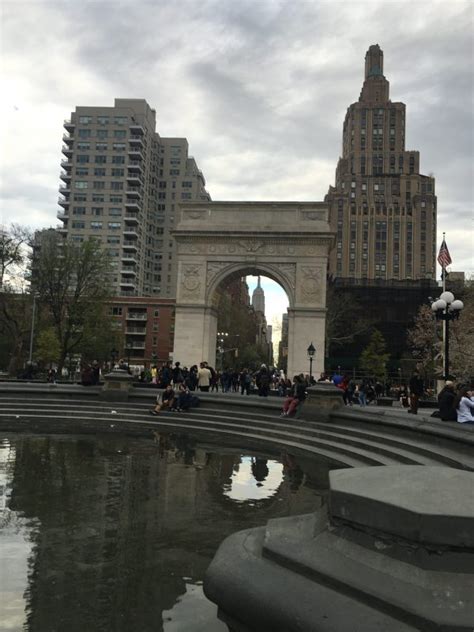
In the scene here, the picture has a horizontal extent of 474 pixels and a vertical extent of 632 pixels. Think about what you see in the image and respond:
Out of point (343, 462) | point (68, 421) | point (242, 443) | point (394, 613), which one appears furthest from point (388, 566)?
point (68, 421)

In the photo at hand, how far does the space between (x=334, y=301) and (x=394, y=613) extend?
5384 centimetres

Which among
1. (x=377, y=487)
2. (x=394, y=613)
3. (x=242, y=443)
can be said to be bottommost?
(x=242, y=443)

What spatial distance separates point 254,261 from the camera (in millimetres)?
33281

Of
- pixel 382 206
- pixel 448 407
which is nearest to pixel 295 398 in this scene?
pixel 448 407

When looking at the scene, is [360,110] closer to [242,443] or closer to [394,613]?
[242,443]

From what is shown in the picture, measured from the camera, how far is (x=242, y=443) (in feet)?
44.1

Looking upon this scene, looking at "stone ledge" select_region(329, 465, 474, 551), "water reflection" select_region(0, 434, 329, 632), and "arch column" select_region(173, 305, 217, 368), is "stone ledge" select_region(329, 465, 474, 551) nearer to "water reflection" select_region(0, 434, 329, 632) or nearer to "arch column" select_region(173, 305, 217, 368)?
"water reflection" select_region(0, 434, 329, 632)

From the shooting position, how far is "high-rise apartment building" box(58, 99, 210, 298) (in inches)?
3479

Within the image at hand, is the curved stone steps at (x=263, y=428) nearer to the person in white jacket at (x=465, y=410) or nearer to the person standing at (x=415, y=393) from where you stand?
the person in white jacket at (x=465, y=410)

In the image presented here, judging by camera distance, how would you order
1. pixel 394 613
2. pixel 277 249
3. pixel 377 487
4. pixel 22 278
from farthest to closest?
pixel 22 278 → pixel 277 249 → pixel 377 487 → pixel 394 613

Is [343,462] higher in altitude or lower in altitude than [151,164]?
lower

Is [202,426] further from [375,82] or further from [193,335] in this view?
[375,82]

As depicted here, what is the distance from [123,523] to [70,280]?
114 feet

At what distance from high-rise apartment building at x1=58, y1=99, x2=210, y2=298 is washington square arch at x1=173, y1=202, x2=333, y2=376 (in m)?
54.4
